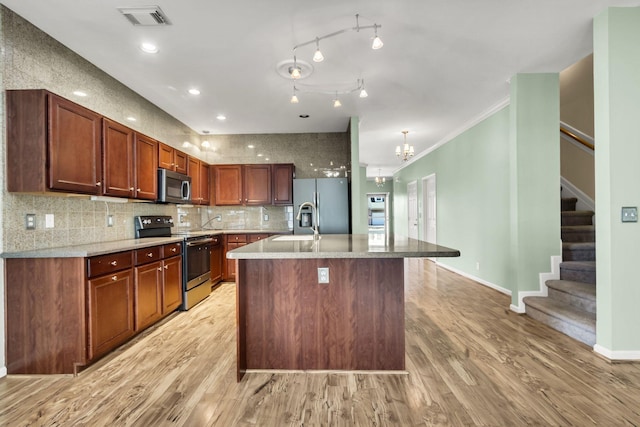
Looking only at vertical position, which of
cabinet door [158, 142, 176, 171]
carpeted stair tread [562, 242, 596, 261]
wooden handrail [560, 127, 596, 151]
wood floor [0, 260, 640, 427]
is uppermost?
wooden handrail [560, 127, 596, 151]

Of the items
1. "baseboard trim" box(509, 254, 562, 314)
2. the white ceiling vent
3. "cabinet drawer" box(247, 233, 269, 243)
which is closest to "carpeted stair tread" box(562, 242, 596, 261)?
"baseboard trim" box(509, 254, 562, 314)

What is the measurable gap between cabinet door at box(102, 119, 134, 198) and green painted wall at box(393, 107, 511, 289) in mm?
4637

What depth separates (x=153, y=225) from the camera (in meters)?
3.97

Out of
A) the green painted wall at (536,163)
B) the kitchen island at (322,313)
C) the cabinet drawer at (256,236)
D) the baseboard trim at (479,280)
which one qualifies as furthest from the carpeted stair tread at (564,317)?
the cabinet drawer at (256,236)

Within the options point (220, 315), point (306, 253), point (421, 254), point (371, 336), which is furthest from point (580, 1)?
point (220, 315)

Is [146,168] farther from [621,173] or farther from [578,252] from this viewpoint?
[578,252]

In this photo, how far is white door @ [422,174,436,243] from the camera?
7.27 m

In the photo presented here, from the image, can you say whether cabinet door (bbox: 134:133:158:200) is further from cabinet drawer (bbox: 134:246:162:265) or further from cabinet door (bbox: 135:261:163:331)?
cabinet door (bbox: 135:261:163:331)

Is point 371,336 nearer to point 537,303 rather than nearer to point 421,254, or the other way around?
point 421,254

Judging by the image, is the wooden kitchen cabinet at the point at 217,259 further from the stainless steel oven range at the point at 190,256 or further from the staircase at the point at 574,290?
the staircase at the point at 574,290

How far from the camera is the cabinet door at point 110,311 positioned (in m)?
2.37

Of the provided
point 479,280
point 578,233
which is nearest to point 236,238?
point 479,280

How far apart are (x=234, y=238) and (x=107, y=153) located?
243cm

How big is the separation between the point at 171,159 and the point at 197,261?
139 cm
